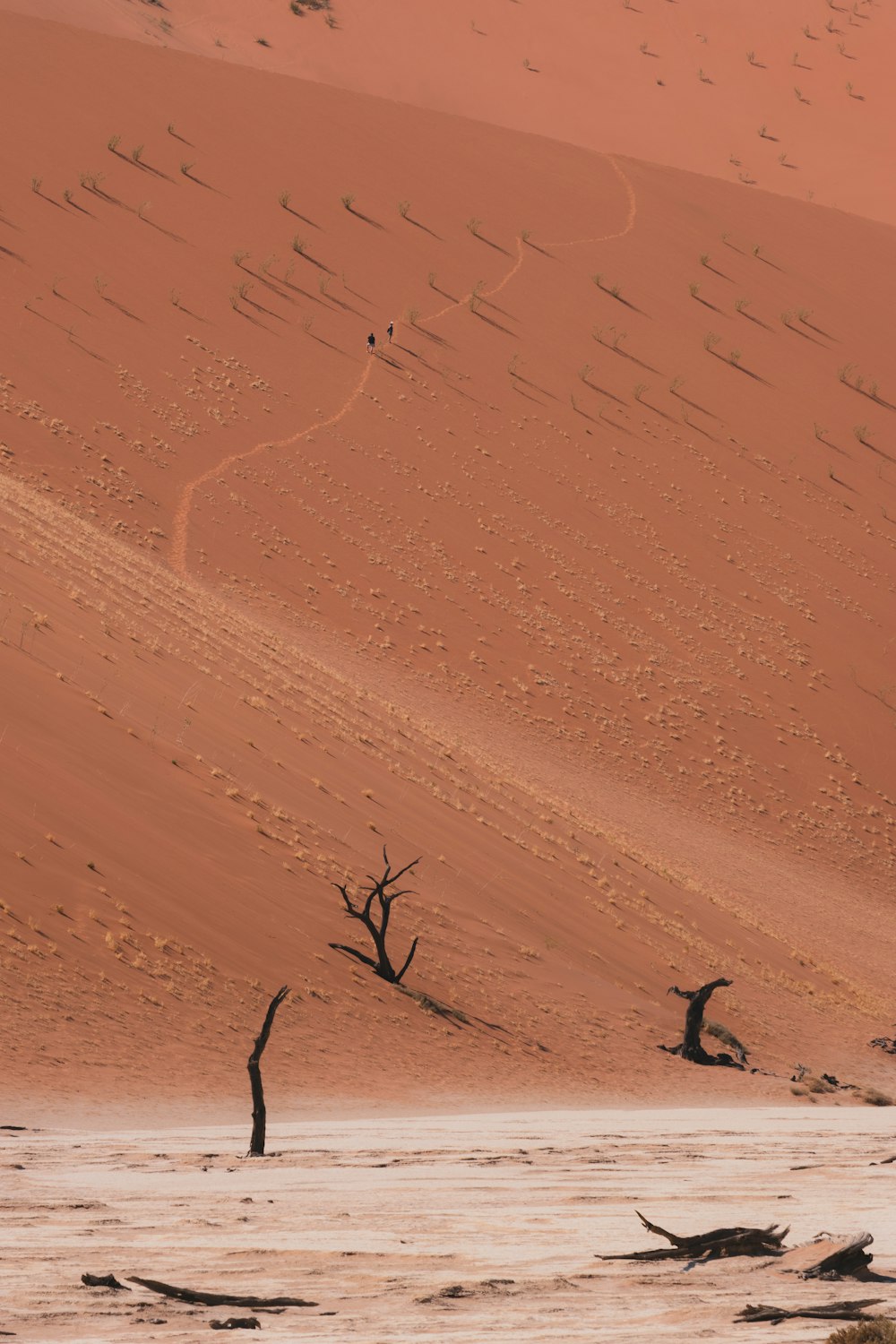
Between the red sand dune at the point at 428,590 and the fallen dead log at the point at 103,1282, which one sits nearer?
the fallen dead log at the point at 103,1282

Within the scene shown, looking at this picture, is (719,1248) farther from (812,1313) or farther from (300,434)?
(300,434)

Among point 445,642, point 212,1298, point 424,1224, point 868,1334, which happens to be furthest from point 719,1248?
point 445,642

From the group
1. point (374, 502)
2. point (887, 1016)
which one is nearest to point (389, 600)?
point (374, 502)

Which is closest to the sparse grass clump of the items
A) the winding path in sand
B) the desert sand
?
the desert sand

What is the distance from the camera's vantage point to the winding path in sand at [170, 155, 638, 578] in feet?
103

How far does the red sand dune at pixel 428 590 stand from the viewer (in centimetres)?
1513

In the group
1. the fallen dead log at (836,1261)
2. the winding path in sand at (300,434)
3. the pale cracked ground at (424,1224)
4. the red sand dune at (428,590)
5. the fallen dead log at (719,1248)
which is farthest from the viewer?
the winding path in sand at (300,434)

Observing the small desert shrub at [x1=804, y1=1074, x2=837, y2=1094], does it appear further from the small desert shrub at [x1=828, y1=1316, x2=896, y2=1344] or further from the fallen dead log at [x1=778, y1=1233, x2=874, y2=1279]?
the small desert shrub at [x1=828, y1=1316, x2=896, y2=1344]

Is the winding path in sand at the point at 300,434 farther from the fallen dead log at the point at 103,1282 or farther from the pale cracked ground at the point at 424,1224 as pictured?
the fallen dead log at the point at 103,1282

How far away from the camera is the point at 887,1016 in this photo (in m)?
20.9

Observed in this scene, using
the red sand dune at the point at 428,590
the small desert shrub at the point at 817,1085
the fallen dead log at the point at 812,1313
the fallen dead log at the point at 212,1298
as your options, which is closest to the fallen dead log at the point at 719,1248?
the fallen dead log at the point at 812,1313

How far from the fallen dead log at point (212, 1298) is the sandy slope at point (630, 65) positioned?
57.1 meters

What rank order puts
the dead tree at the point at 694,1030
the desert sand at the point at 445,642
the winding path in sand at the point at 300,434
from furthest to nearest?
the winding path in sand at the point at 300,434
the dead tree at the point at 694,1030
the desert sand at the point at 445,642

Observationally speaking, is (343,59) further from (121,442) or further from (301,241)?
(121,442)
